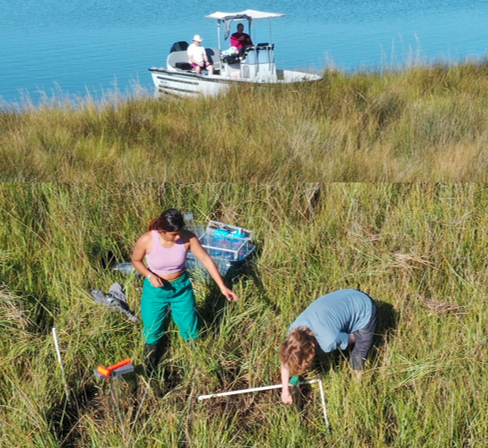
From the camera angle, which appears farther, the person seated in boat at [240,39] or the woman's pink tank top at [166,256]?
the person seated in boat at [240,39]

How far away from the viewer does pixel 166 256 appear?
14.5ft

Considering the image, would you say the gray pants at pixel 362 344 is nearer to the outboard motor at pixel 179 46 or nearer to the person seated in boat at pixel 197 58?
the person seated in boat at pixel 197 58

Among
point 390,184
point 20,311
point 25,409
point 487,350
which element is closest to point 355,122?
point 390,184

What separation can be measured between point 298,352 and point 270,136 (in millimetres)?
3991

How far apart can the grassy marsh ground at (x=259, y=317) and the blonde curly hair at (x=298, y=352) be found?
30 centimetres

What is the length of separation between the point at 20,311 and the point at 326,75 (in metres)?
7.27

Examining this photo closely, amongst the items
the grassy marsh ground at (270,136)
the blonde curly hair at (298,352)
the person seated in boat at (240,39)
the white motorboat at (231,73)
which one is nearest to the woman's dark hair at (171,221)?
the blonde curly hair at (298,352)

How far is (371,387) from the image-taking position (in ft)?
13.9

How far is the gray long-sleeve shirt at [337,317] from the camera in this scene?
13.9 ft

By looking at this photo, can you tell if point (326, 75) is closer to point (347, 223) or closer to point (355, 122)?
point (355, 122)

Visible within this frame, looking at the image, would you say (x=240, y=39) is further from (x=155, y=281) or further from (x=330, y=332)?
(x=330, y=332)

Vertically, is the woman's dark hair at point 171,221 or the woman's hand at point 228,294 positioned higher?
the woman's dark hair at point 171,221

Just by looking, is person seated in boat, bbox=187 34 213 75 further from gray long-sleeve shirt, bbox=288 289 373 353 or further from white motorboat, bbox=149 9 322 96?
gray long-sleeve shirt, bbox=288 289 373 353

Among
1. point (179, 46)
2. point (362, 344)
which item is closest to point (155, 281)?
point (362, 344)
